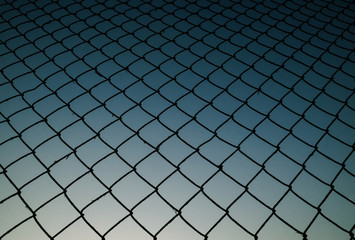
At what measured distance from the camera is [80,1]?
3.10 meters

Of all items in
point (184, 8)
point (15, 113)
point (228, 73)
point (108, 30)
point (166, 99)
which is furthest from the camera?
Answer: point (184, 8)

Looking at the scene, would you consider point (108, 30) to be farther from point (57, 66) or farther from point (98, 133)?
point (98, 133)

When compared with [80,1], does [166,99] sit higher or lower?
lower

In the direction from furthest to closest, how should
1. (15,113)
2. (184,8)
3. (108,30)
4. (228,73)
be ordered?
(184,8), (108,30), (228,73), (15,113)

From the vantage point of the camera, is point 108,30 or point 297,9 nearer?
point 108,30

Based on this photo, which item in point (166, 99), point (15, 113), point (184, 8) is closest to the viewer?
point (15, 113)

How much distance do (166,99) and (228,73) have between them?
569 mm

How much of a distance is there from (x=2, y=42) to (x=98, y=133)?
4.29ft

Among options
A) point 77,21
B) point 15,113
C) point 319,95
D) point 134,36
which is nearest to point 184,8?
point 134,36

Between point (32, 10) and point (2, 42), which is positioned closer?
point (2, 42)

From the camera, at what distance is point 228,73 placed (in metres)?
2.38

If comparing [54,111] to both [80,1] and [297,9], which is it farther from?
[297,9]

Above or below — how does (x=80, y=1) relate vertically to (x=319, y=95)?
above

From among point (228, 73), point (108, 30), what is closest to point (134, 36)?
point (108, 30)
